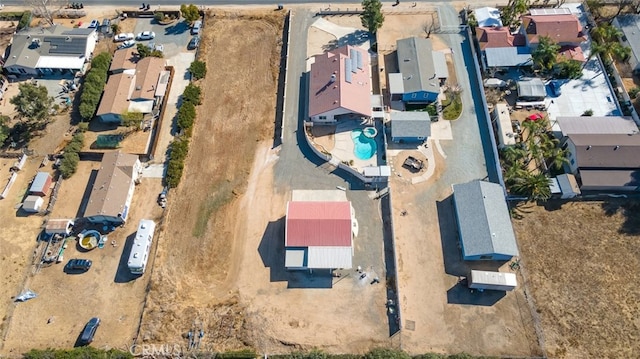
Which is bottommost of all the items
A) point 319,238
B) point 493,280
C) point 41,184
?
point 493,280

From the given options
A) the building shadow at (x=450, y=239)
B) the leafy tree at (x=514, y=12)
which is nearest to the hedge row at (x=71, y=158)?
the building shadow at (x=450, y=239)

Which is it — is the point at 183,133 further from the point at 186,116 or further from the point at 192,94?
the point at 192,94

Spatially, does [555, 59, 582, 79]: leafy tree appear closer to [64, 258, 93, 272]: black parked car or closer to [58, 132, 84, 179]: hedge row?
[64, 258, 93, 272]: black parked car

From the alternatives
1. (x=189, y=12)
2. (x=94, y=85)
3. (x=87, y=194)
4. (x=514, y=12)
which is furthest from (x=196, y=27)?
(x=514, y=12)

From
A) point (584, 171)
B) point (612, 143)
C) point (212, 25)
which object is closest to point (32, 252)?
point (212, 25)

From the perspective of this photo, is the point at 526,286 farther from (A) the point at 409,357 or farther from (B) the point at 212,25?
(B) the point at 212,25

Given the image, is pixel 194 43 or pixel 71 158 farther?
pixel 194 43
